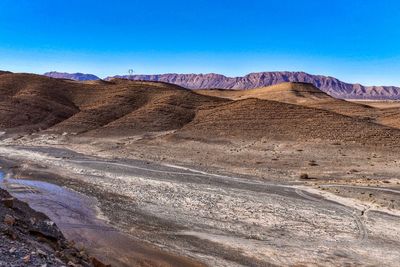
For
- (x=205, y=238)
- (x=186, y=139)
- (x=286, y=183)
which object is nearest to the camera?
(x=205, y=238)

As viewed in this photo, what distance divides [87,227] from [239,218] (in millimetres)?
6917

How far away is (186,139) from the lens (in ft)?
162

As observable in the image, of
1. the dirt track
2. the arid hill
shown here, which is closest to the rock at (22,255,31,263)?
the dirt track

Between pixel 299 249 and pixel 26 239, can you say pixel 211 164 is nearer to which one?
pixel 299 249

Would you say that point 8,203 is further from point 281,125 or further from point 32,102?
point 32,102

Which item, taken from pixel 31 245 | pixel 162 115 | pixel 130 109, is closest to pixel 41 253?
pixel 31 245

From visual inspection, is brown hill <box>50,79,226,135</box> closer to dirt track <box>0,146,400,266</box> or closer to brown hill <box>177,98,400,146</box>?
brown hill <box>177,98,400,146</box>

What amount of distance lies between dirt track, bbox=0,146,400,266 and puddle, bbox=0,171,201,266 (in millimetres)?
671

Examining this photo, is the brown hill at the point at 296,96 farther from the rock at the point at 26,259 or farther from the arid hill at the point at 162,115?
the rock at the point at 26,259

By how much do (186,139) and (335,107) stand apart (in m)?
46.7

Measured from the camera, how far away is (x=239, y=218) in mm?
21156

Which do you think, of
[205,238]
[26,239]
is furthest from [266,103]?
[26,239]

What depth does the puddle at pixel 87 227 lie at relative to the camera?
15.7 meters

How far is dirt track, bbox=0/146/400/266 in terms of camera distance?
16.6 m
